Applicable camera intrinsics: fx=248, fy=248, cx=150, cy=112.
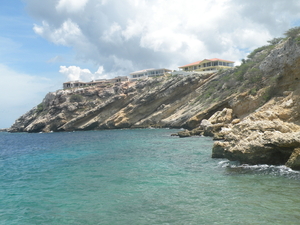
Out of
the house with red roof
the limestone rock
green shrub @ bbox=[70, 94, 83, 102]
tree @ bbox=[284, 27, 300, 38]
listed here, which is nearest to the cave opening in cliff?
the limestone rock

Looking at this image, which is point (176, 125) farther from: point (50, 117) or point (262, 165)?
point (50, 117)

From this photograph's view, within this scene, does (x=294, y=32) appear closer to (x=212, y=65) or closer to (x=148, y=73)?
(x=212, y=65)

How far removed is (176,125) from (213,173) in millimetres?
39278

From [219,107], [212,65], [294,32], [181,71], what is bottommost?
[219,107]

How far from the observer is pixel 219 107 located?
4512 cm

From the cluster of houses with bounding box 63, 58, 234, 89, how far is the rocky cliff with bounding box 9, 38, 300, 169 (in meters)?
5.82

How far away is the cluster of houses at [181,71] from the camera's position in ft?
228

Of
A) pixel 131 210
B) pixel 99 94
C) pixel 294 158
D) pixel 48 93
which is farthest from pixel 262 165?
pixel 48 93

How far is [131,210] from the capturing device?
979cm

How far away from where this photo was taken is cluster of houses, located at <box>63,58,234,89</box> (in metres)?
69.6

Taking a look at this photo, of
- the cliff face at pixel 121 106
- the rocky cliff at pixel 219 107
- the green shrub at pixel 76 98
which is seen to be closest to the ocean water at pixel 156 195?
the rocky cliff at pixel 219 107

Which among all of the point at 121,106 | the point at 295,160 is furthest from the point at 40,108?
the point at 295,160

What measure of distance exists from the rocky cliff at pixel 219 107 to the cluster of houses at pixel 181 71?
5.82 metres

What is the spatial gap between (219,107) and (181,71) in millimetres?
28169
